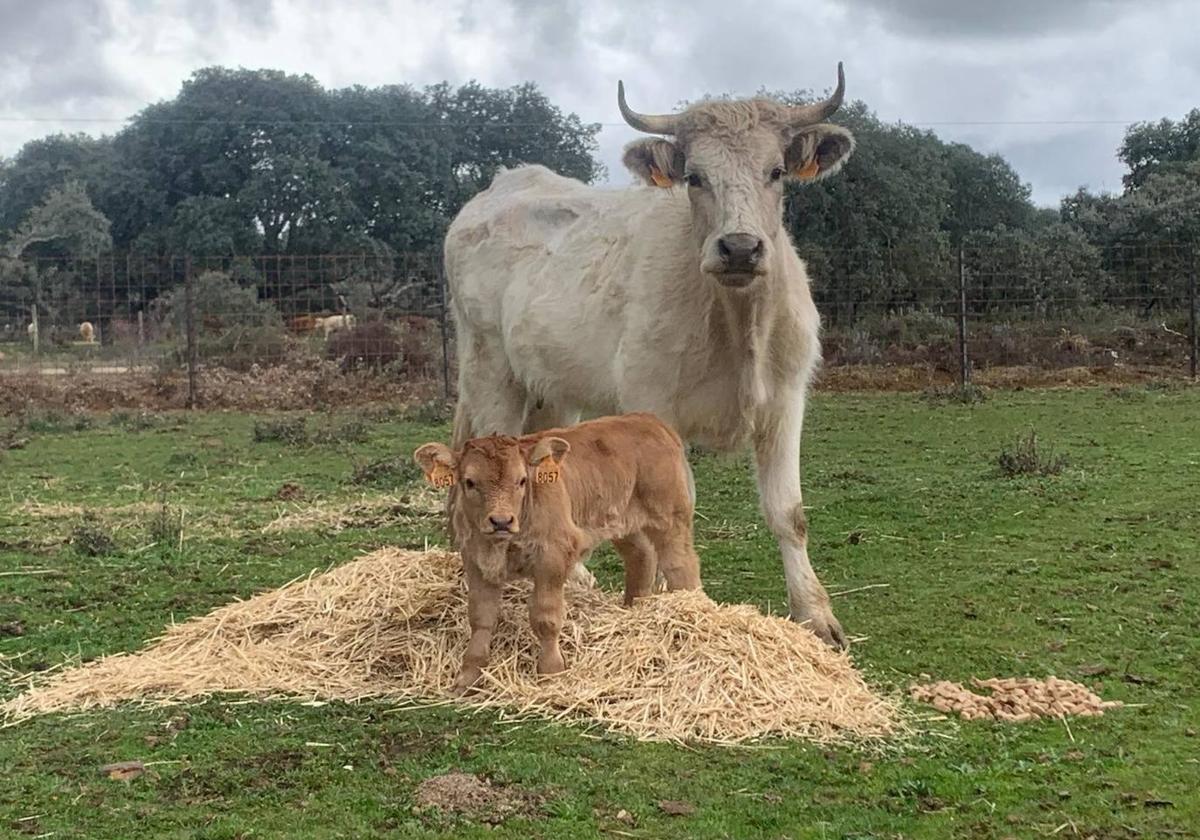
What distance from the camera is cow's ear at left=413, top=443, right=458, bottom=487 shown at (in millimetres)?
4859

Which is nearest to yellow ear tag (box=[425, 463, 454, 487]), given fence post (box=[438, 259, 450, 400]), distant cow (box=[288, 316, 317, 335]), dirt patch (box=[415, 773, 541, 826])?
dirt patch (box=[415, 773, 541, 826])

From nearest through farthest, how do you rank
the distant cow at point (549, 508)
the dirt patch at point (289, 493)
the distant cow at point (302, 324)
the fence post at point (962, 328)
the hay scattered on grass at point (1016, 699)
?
1. the hay scattered on grass at point (1016, 699)
2. the distant cow at point (549, 508)
3. the dirt patch at point (289, 493)
4. the fence post at point (962, 328)
5. the distant cow at point (302, 324)

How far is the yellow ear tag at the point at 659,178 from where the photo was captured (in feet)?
21.4

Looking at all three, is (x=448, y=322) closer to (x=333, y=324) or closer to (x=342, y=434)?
(x=333, y=324)

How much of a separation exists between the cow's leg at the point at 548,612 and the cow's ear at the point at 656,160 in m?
2.47

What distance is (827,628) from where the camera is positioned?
5.73 meters

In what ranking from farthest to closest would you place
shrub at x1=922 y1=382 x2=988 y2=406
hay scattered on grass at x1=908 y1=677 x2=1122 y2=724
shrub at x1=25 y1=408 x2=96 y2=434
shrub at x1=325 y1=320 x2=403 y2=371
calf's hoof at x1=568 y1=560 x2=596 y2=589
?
shrub at x1=325 y1=320 x2=403 y2=371 < shrub at x1=922 y1=382 x2=988 y2=406 < shrub at x1=25 y1=408 x2=96 y2=434 < calf's hoof at x1=568 y1=560 x2=596 y2=589 < hay scattered on grass at x1=908 y1=677 x2=1122 y2=724

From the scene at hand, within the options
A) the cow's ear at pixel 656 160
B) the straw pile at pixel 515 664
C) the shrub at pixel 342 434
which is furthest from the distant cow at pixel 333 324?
the straw pile at pixel 515 664

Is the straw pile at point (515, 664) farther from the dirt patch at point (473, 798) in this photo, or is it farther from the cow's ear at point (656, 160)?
the cow's ear at point (656, 160)

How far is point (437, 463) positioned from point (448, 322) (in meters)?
15.2

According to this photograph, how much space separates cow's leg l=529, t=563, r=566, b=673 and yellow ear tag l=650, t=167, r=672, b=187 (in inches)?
97.6

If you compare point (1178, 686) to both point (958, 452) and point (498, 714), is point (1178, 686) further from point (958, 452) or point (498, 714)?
point (958, 452)

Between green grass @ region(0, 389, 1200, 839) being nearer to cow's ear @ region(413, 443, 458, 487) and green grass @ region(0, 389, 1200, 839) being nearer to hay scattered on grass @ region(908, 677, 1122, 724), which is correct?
hay scattered on grass @ region(908, 677, 1122, 724)

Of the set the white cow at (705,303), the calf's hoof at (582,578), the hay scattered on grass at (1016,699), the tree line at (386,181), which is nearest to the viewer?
the hay scattered on grass at (1016,699)
